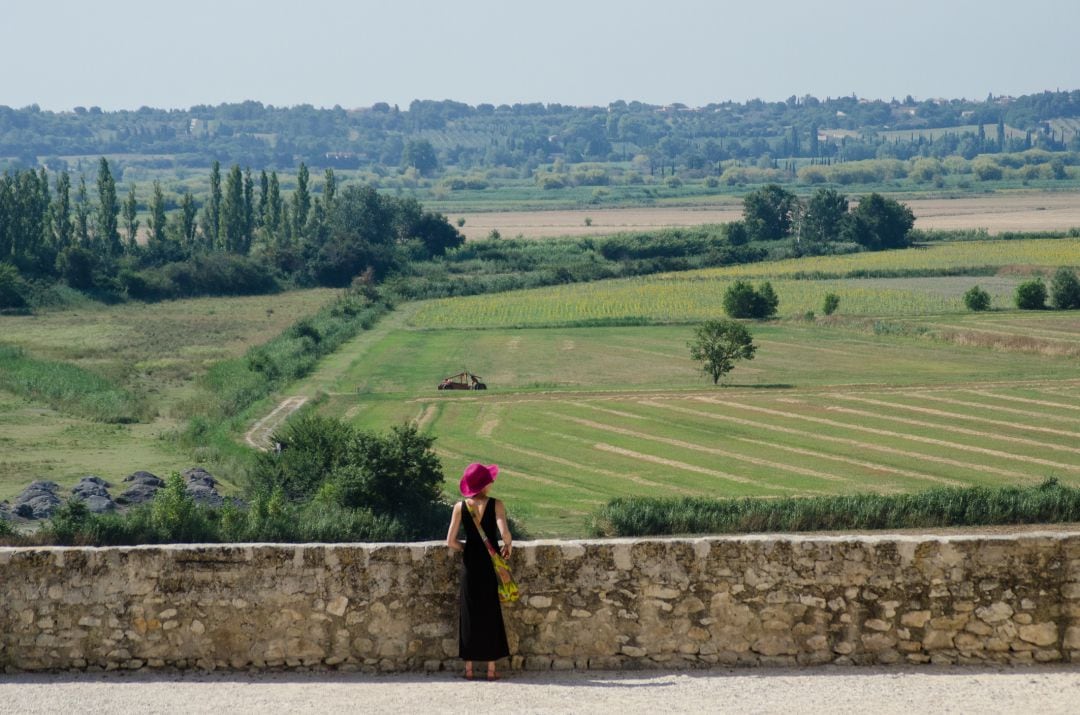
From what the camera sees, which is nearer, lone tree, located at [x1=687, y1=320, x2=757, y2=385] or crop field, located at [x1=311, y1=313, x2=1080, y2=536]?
crop field, located at [x1=311, y1=313, x2=1080, y2=536]

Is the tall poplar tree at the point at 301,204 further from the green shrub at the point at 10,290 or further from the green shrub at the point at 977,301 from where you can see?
the green shrub at the point at 977,301

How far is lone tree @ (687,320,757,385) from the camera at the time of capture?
62469 mm

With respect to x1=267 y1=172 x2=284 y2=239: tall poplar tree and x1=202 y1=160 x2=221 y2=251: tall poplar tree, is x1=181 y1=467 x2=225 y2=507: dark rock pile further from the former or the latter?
x1=267 y1=172 x2=284 y2=239: tall poplar tree

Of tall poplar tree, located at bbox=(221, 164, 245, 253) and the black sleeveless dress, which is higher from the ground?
the black sleeveless dress

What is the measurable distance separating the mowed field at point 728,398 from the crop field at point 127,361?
259 inches

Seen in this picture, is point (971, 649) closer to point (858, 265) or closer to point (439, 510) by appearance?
point (439, 510)

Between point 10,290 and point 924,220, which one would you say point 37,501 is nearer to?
point 10,290

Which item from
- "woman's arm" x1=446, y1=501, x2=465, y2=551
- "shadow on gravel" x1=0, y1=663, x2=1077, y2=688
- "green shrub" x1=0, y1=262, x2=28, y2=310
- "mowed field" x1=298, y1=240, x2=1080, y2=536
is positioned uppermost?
"woman's arm" x1=446, y1=501, x2=465, y2=551

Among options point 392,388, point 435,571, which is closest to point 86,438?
point 392,388

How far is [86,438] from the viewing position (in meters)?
48.8

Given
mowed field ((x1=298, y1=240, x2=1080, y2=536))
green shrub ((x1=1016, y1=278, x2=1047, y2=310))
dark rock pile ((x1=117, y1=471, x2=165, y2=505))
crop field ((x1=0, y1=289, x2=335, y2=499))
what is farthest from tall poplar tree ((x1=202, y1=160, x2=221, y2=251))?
dark rock pile ((x1=117, y1=471, x2=165, y2=505))

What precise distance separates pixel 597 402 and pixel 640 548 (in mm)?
45856

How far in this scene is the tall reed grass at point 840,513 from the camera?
122 ft

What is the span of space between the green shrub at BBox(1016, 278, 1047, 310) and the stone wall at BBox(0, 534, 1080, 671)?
76074 mm
